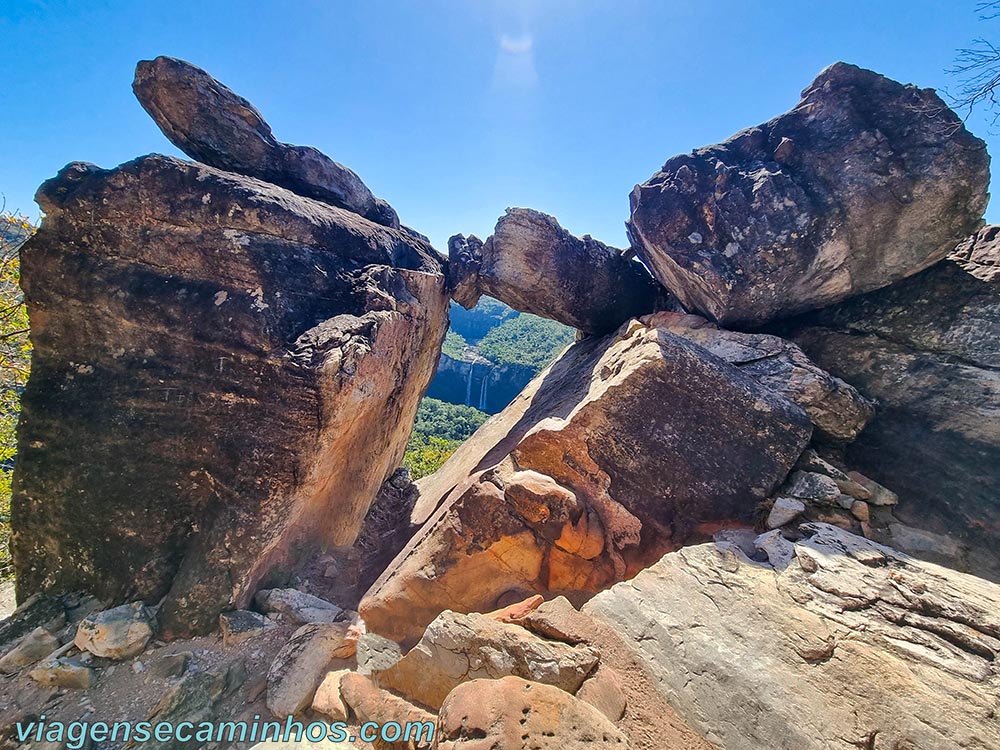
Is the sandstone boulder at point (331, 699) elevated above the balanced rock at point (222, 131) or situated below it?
below

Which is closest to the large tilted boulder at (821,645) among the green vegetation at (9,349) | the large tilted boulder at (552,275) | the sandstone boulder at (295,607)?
the sandstone boulder at (295,607)

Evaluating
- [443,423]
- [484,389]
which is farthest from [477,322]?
[443,423]

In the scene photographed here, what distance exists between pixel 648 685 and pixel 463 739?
4.96ft

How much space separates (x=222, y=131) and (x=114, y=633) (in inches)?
317

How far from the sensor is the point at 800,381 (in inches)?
221

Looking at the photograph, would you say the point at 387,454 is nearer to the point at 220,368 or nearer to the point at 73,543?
the point at 220,368

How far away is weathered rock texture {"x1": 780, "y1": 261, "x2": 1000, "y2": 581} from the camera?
469cm

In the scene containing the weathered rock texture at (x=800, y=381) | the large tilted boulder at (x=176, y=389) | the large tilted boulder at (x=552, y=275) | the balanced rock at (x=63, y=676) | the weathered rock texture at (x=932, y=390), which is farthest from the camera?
the large tilted boulder at (x=552, y=275)

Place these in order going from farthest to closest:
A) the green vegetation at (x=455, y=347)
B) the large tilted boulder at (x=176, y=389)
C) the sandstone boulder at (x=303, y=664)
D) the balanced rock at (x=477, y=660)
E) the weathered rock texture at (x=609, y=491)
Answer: the green vegetation at (x=455, y=347), the large tilted boulder at (x=176, y=389), the weathered rock texture at (x=609, y=491), the sandstone boulder at (x=303, y=664), the balanced rock at (x=477, y=660)

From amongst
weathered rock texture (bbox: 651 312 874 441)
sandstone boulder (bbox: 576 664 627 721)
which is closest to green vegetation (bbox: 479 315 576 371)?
weathered rock texture (bbox: 651 312 874 441)

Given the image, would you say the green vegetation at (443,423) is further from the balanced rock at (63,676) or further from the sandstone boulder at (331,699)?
the sandstone boulder at (331,699)

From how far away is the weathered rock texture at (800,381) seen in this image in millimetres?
5391

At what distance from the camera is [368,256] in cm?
764

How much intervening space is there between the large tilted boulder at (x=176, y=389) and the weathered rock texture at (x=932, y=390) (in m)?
6.87
